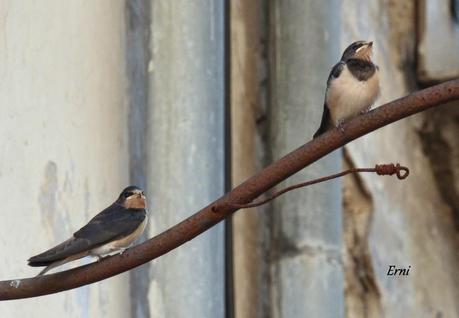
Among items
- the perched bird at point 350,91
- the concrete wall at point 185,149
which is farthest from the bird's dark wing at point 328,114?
the concrete wall at point 185,149

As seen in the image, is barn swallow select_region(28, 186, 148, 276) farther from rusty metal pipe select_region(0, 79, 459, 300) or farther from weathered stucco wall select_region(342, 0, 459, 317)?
weathered stucco wall select_region(342, 0, 459, 317)

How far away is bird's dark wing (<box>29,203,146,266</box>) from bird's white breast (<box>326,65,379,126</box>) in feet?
1.95

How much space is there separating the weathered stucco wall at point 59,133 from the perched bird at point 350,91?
Answer: 782 millimetres

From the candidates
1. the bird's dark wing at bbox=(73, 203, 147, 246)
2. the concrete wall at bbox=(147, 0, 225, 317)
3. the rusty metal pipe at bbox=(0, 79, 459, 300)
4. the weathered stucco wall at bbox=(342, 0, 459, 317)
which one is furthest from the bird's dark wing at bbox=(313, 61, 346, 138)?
the weathered stucco wall at bbox=(342, 0, 459, 317)

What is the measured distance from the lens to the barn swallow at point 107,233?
10.8 feet

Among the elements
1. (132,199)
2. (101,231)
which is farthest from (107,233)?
(132,199)

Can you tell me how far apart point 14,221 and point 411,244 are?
1738 mm

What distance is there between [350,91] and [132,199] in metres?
0.59

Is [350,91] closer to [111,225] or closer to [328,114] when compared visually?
A: [328,114]

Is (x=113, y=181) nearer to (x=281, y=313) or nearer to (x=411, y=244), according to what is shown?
(x=281, y=313)

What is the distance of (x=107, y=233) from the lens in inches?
138

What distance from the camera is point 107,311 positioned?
15.6 feet

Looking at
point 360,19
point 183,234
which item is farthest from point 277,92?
point 183,234

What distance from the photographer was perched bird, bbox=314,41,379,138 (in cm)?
404
